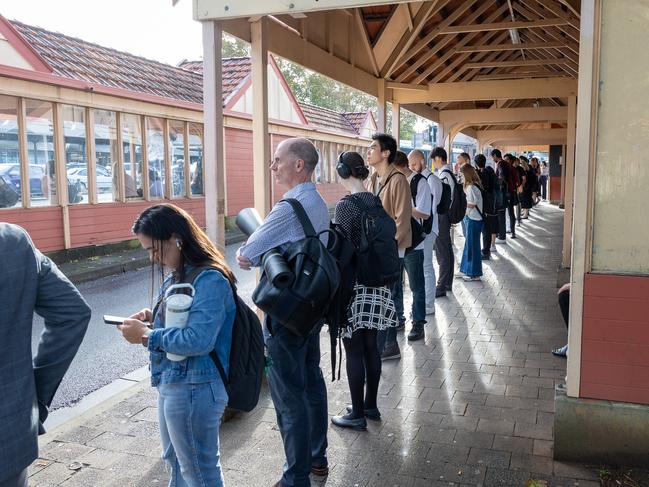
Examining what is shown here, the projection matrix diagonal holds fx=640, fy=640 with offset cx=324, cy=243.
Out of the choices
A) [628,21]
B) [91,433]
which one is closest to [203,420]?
[91,433]

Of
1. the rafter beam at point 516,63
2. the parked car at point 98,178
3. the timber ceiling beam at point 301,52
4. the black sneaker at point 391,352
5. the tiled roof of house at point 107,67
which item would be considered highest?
the tiled roof of house at point 107,67

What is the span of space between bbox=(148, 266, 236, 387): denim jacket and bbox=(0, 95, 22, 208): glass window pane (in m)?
9.63

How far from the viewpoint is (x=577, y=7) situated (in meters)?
6.88

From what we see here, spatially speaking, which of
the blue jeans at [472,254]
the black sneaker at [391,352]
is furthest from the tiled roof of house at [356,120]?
the black sneaker at [391,352]

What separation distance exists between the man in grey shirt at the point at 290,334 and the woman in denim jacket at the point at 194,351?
18.6 inches

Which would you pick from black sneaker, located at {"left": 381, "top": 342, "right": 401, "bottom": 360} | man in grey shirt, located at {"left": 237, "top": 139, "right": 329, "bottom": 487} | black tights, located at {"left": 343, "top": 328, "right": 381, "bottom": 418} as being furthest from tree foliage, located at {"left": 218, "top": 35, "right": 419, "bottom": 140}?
man in grey shirt, located at {"left": 237, "top": 139, "right": 329, "bottom": 487}

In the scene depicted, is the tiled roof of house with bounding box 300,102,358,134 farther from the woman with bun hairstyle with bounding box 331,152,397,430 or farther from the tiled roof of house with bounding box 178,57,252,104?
the woman with bun hairstyle with bounding box 331,152,397,430

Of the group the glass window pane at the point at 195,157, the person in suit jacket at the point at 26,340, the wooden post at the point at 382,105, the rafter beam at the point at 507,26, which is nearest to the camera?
the person in suit jacket at the point at 26,340

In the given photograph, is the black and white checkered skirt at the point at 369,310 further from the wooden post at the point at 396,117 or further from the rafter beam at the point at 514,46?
the rafter beam at the point at 514,46

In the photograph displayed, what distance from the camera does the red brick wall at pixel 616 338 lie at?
3.33 m

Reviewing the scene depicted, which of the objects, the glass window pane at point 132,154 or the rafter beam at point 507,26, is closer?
the rafter beam at point 507,26

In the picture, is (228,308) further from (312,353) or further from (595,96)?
(595,96)

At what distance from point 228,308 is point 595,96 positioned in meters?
2.19

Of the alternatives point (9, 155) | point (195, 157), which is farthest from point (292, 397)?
point (195, 157)
